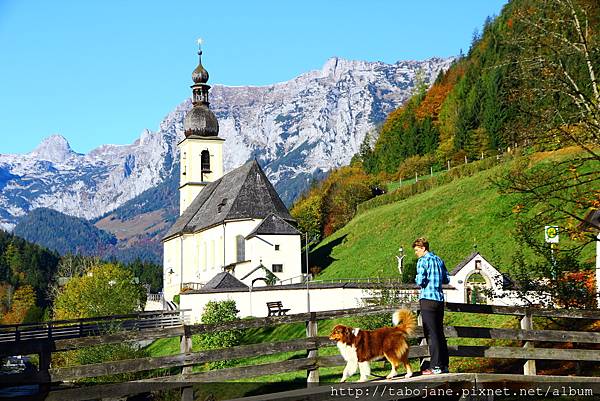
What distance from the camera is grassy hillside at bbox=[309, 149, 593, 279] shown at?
52594 millimetres

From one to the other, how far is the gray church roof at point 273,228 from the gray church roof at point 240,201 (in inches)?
87.7

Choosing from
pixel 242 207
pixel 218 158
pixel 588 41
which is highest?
pixel 218 158

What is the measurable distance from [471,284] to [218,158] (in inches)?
2166

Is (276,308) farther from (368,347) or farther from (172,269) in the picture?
(172,269)

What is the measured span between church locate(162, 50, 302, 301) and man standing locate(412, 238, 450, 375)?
4592cm

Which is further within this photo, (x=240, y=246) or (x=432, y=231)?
(x=240, y=246)

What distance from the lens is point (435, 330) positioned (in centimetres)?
1250

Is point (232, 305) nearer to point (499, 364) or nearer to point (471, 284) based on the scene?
point (471, 284)

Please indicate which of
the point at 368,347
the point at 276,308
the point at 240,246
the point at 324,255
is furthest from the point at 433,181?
the point at 368,347

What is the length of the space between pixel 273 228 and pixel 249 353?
175ft

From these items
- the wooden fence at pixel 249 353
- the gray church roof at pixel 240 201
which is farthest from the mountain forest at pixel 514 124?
the gray church roof at pixel 240 201

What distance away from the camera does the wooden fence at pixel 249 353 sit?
11.7 meters

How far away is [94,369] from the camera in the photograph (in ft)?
38.9

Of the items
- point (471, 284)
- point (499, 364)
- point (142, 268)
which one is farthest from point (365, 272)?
point (142, 268)
